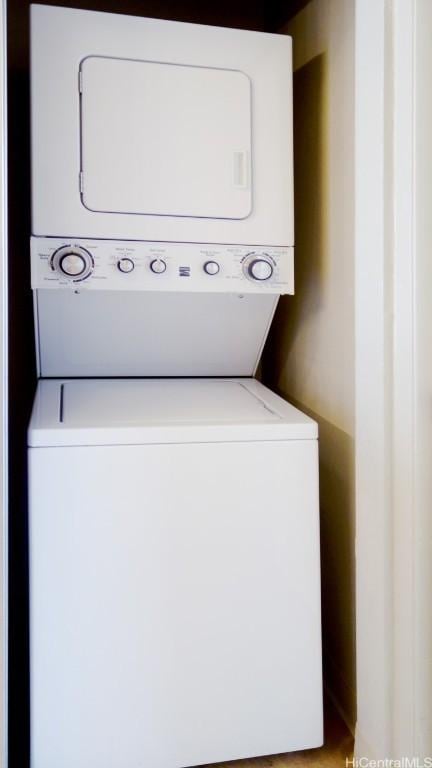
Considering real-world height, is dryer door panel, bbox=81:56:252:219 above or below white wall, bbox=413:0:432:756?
above

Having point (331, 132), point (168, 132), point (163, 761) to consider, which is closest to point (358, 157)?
point (331, 132)

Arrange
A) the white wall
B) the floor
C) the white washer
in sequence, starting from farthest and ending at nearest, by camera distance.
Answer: the floor → the white washer → the white wall

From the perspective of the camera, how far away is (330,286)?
174 cm

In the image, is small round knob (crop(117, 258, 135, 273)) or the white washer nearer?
the white washer

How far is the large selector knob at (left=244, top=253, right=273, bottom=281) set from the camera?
170 cm

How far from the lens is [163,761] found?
1.45m

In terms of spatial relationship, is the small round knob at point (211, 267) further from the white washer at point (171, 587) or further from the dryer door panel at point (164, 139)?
the white washer at point (171, 587)

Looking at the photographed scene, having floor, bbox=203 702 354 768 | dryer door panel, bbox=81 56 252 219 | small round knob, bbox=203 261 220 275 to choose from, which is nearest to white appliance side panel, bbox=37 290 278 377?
small round knob, bbox=203 261 220 275

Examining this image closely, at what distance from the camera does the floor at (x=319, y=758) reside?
5.05 feet

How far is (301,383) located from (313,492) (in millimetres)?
565

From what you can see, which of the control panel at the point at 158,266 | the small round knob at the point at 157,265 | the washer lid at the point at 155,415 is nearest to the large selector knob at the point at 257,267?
the control panel at the point at 158,266

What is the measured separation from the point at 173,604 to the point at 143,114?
1279mm

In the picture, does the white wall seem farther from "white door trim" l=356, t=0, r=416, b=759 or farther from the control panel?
the control panel

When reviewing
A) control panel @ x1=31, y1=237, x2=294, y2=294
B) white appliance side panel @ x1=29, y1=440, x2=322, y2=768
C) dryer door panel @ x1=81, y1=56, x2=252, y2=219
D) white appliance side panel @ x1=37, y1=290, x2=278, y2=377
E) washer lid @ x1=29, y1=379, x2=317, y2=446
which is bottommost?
white appliance side panel @ x1=29, y1=440, x2=322, y2=768
